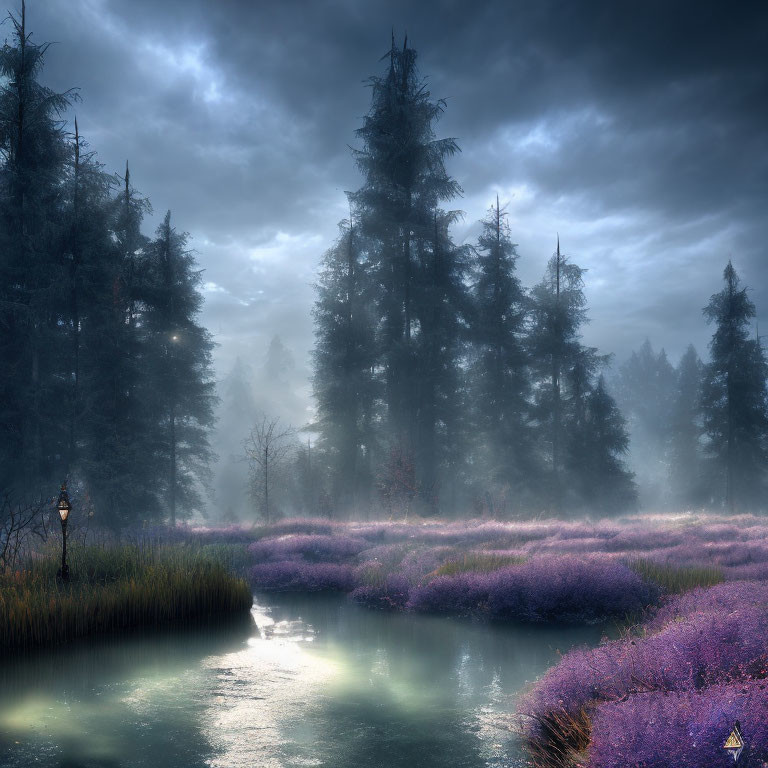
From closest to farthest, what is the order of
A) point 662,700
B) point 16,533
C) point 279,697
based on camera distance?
point 662,700, point 279,697, point 16,533

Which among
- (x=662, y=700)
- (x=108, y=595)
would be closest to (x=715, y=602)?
(x=662, y=700)

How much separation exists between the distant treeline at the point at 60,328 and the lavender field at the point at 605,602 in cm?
592

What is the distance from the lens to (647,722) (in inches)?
156

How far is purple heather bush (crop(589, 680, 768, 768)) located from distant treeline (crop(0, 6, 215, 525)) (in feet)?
67.5

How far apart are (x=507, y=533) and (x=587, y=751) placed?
15153mm

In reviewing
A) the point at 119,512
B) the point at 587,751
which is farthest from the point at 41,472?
the point at 587,751

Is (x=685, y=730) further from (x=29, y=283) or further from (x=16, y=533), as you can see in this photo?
(x=29, y=283)

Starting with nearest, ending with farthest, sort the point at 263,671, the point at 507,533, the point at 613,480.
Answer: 1. the point at 263,671
2. the point at 507,533
3. the point at 613,480

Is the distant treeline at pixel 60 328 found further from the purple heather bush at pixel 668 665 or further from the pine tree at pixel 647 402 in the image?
the pine tree at pixel 647 402

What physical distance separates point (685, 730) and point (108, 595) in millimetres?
9237

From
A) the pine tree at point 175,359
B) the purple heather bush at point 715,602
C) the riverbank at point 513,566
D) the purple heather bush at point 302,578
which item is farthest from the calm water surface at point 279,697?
the pine tree at point 175,359

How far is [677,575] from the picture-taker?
11.9m

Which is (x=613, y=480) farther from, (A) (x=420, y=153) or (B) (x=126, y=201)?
(B) (x=126, y=201)

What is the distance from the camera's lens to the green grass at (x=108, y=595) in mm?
9266
